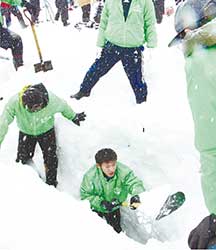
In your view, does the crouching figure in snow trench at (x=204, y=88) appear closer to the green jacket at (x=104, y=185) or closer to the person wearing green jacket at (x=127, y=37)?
the green jacket at (x=104, y=185)

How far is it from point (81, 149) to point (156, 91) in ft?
4.40

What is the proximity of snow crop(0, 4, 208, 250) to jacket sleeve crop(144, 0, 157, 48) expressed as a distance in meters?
0.78

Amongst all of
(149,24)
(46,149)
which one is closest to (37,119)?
(46,149)

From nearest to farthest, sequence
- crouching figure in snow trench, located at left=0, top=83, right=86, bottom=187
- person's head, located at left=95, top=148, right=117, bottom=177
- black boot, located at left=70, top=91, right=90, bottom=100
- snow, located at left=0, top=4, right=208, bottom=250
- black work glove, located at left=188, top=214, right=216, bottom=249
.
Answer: black work glove, located at left=188, top=214, right=216, bottom=249 < snow, located at left=0, top=4, right=208, bottom=250 < person's head, located at left=95, top=148, right=117, bottom=177 < crouching figure in snow trench, located at left=0, top=83, right=86, bottom=187 < black boot, located at left=70, top=91, right=90, bottom=100

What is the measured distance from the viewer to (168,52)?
27.9ft

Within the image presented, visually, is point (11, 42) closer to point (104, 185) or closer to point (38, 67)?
point (38, 67)

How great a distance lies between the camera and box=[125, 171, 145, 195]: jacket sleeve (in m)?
5.96

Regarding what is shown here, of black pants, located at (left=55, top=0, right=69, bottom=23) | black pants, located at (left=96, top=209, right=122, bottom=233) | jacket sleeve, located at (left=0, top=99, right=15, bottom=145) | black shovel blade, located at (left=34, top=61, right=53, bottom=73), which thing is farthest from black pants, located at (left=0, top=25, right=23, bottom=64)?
black pants, located at (left=55, top=0, right=69, bottom=23)

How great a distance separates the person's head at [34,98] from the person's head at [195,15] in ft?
11.8

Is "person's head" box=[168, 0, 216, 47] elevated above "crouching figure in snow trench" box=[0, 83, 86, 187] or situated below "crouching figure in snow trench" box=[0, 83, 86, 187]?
above

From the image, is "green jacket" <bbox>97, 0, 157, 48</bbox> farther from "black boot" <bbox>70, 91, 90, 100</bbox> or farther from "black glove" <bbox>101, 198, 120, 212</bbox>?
"black glove" <bbox>101, 198, 120, 212</bbox>

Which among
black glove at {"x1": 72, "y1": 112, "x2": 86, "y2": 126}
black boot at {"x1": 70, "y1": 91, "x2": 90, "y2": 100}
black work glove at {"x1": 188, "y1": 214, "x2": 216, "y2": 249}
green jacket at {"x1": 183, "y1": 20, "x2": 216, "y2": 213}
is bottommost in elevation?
black glove at {"x1": 72, "y1": 112, "x2": 86, "y2": 126}

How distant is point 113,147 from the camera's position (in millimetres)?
6895

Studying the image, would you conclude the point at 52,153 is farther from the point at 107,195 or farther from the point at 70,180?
the point at 107,195
